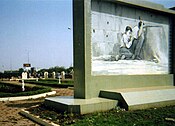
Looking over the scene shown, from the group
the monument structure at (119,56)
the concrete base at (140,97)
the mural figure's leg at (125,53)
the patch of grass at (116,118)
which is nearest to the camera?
the patch of grass at (116,118)

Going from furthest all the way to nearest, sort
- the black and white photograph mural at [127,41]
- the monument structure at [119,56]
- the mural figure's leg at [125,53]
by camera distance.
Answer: the mural figure's leg at [125,53] < the black and white photograph mural at [127,41] < the monument structure at [119,56]

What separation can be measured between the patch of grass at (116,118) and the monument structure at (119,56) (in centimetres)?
39

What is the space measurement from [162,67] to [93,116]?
231 inches

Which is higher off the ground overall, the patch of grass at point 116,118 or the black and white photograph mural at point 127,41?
the black and white photograph mural at point 127,41

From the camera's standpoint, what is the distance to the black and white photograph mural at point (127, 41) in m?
8.68

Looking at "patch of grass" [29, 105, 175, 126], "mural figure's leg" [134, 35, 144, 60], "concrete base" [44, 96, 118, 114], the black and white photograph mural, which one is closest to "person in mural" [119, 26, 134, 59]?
the black and white photograph mural

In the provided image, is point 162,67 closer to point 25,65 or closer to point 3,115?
point 3,115

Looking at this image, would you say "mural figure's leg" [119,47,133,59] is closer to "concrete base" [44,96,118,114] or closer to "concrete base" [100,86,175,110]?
"concrete base" [100,86,175,110]

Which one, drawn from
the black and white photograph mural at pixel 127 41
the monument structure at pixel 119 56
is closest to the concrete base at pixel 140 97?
the monument structure at pixel 119 56

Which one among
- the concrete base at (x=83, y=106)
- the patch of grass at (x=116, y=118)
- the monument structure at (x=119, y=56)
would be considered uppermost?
the monument structure at (x=119, y=56)

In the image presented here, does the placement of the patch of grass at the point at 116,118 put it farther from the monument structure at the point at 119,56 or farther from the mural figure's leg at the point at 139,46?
the mural figure's leg at the point at 139,46

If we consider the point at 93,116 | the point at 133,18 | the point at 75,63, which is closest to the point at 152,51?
the point at 133,18

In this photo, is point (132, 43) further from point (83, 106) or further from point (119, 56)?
point (83, 106)

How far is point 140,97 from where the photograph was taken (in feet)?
26.5
